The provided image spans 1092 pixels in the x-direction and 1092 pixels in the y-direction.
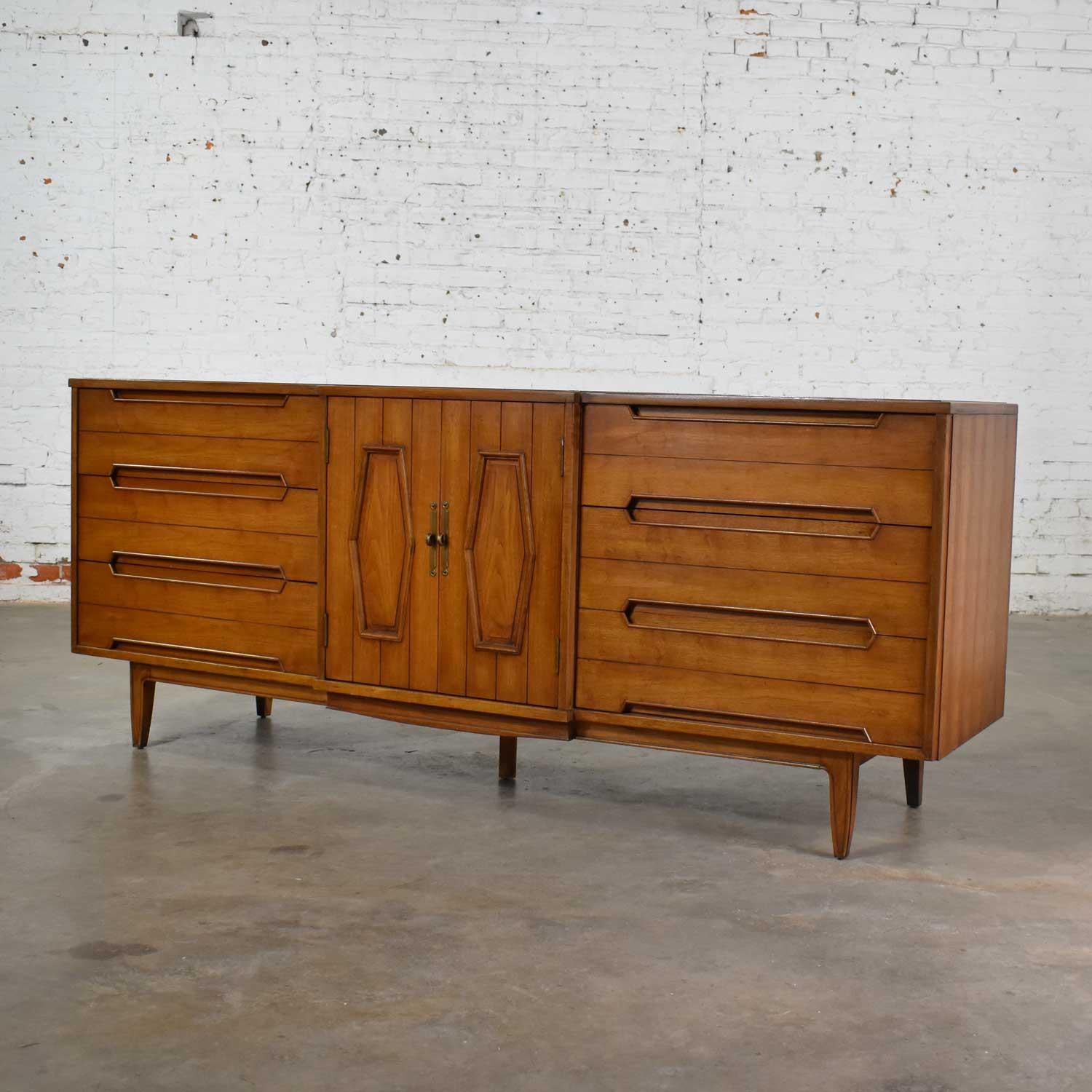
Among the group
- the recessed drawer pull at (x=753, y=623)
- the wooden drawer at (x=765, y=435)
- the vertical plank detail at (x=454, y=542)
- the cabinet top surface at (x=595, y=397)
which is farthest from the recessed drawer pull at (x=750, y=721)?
the cabinet top surface at (x=595, y=397)

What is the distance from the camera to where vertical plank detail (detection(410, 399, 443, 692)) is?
9.95ft

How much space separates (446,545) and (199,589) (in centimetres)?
69

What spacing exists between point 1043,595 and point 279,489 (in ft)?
12.0

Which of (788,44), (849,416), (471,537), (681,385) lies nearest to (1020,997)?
(849,416)

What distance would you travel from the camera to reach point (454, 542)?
3.03 meters

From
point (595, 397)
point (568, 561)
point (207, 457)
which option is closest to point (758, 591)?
point (568, 561)

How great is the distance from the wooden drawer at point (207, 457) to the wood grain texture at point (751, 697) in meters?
0.80

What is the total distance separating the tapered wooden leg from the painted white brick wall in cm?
301

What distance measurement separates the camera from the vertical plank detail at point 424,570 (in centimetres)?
303

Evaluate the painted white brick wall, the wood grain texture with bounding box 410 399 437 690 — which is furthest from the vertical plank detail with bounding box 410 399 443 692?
the painted white brick wall

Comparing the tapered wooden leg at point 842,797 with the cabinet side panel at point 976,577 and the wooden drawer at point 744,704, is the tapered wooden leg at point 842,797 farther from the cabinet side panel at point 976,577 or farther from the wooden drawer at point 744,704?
the cabinet side panel at point 976,577

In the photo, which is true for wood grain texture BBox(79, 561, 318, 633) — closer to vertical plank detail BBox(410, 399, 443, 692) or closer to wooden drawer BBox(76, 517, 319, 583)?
wooden drawer BBox(76, 517, 319, 583)

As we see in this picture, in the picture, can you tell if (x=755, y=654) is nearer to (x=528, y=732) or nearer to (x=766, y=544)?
(x=766, y=544)

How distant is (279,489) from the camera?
10.6 feet
